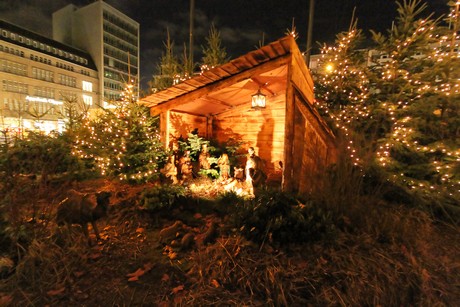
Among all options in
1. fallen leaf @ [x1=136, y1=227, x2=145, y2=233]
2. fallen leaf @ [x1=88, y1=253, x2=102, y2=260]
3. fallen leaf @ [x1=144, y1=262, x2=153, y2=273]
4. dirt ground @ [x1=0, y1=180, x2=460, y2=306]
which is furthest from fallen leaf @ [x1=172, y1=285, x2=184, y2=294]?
fallen leaf @ [x1=136, y1=227, x2=145, y2=233]

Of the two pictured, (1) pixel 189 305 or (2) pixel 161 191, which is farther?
(2) pixel 161 191

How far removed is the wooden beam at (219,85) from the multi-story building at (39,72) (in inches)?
1188

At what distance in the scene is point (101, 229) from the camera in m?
4.43

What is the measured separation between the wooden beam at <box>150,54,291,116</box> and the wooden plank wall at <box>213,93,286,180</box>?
2.47 meters

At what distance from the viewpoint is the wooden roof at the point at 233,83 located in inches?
189

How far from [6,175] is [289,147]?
16.9 feet

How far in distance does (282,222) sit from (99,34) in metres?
64.1

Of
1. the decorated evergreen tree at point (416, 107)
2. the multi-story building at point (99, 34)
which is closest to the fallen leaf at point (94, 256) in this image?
the decorated evergreen tree at point (416, 107)

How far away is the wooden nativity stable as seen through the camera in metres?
4.78

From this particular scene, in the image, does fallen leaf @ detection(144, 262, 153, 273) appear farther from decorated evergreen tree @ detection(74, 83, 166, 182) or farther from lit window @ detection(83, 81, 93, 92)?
lit window @ detection(83, 81, 93, 92)

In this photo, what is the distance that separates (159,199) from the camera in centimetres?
495

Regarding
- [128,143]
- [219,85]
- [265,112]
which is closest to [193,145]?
[128,143]

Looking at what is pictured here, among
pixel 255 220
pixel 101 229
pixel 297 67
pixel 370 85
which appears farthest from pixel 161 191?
pixel 370 85

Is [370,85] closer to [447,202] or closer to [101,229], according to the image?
[447,202]
